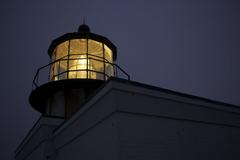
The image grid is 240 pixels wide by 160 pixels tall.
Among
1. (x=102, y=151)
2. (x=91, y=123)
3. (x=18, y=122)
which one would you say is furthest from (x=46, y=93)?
(x=18, y=122)

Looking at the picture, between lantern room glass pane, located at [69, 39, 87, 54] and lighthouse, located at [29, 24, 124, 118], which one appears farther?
lantern room glass pane, located at [69, 39, 87, 54]

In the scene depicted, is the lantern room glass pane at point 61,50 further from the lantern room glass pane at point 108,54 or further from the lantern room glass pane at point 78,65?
the lantern room glass pane at point 108,54

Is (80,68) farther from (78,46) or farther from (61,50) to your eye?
(61,50)

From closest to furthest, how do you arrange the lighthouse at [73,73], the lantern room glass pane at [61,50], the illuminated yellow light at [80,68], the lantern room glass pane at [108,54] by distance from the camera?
the lighthouse at [73,73] → the illuminated yellow light at [80,68] → the lantern room glass pane at [61,50] → the lantern room glass pane at [108,54]

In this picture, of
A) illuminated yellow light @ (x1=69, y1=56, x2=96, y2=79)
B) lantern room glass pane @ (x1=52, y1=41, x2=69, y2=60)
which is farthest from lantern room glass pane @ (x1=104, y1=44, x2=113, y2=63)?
lantern room glass pane @ (x1=52, y1=41, x2=69, y2=60)

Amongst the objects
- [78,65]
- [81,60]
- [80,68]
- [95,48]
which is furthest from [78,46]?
[80,68]

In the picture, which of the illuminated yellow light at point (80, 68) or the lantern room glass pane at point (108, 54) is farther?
the lantern room glass pane at point (108, 54)

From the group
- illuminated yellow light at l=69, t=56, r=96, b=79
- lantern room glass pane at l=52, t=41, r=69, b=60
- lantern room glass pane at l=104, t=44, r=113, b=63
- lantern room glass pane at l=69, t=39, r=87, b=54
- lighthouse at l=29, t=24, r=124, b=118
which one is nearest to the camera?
lighthouse at l=29, t=24, r=124, b=118

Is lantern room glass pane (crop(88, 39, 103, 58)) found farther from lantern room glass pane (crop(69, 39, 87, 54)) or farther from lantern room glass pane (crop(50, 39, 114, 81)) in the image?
lantern room glass pane (crop(69, 39, 87, 54))

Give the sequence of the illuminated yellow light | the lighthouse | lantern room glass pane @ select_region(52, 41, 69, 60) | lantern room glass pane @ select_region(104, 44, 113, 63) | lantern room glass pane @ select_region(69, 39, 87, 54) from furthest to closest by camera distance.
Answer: lantern room glass pane @ select_region(104, 44, 113, 63), lantern room glass pane @ select_region(52, 41, 69, 60), lantern room glass pane @ select_region(69, 39, 87, 54), the illuminated yellow light, the lighthouse

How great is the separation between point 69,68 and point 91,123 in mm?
4713

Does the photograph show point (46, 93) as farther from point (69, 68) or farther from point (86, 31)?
point (86, 31)

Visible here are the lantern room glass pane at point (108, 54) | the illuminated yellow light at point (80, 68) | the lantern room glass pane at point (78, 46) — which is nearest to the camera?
the illuminated yellow light at point (80, 68)

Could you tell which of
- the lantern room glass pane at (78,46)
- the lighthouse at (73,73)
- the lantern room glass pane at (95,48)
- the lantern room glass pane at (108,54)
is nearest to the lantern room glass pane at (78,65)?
the lighthouse at (73,73)
